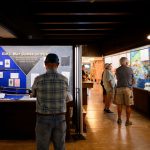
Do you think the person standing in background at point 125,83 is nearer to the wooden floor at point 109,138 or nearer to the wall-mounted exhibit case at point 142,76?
the wooden floor at point 109,138

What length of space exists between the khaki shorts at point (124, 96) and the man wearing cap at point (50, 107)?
3.48 metres

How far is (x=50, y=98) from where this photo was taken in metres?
3.16

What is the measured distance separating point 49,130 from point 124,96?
3690mm

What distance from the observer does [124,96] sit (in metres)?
6.52

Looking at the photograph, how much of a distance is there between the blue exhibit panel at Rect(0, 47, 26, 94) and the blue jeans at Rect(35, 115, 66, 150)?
2.29 m

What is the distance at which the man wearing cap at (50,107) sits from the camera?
10.3ft

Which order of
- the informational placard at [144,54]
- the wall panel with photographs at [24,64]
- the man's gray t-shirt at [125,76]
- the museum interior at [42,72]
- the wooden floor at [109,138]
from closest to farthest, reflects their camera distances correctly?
1. the wooden floor at [109,138]
2. the museum interior at [42,72]
3. the wall panel with photographs at [24,64]
4. the man's gray t-shirt at [125,76]
5. the informational placard at [144,54]

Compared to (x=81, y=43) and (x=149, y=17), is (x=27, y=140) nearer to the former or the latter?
(x=81, y=43)

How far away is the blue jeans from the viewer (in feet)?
10.2

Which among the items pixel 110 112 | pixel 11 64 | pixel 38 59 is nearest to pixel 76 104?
pixel 38 59

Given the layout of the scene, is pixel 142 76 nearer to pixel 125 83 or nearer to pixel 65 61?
pixel 125 83

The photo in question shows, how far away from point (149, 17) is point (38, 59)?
232 cm

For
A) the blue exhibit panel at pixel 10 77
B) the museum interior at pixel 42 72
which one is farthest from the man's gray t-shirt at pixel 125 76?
the blue exhibit panel at pixel 10 77

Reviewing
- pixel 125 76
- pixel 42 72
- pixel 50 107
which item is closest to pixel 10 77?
pixel 42 72
